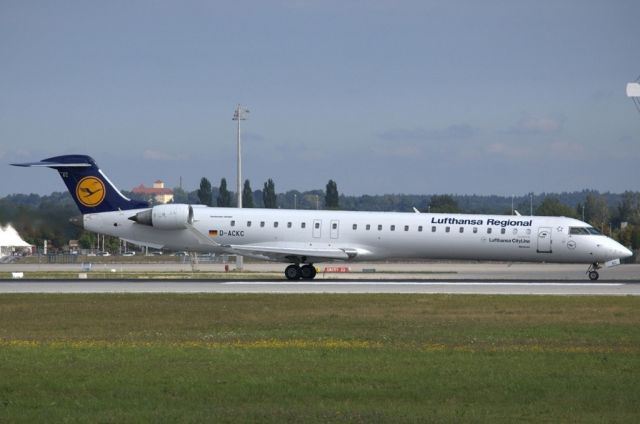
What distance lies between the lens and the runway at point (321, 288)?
36938mm

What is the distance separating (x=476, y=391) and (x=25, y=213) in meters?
42.5

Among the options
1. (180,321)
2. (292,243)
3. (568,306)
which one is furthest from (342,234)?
(180,321)

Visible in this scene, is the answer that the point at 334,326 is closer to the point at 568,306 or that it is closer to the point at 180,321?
the point at 180,321

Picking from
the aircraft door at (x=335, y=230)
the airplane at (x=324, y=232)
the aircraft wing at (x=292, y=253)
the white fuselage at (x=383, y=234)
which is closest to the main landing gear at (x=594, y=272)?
the airplane at (x=324, y=232)

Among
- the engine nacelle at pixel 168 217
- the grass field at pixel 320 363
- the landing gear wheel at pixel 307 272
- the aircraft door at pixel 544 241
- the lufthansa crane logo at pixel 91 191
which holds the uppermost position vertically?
the lufthansa crane logo at pixel 91 191

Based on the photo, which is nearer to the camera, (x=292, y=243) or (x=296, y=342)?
(x=296, y=342)

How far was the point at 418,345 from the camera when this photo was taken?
21.0 metres

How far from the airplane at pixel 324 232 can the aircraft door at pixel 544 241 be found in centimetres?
4

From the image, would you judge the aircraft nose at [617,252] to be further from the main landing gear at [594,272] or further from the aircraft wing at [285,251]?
the aircraft wing at [285,251]

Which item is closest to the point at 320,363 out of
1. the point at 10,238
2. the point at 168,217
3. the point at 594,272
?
the point at 168,217

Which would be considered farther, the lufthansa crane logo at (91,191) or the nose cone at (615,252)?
the lufthansa crane logo at (91,191)

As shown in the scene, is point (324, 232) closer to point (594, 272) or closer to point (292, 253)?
point (292, 253)

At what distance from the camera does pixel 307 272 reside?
1827 inches

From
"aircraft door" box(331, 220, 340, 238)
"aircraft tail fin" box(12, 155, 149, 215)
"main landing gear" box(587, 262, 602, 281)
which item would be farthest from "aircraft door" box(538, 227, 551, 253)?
"aircraft tail fin" box(12, 155, 149, 215)
